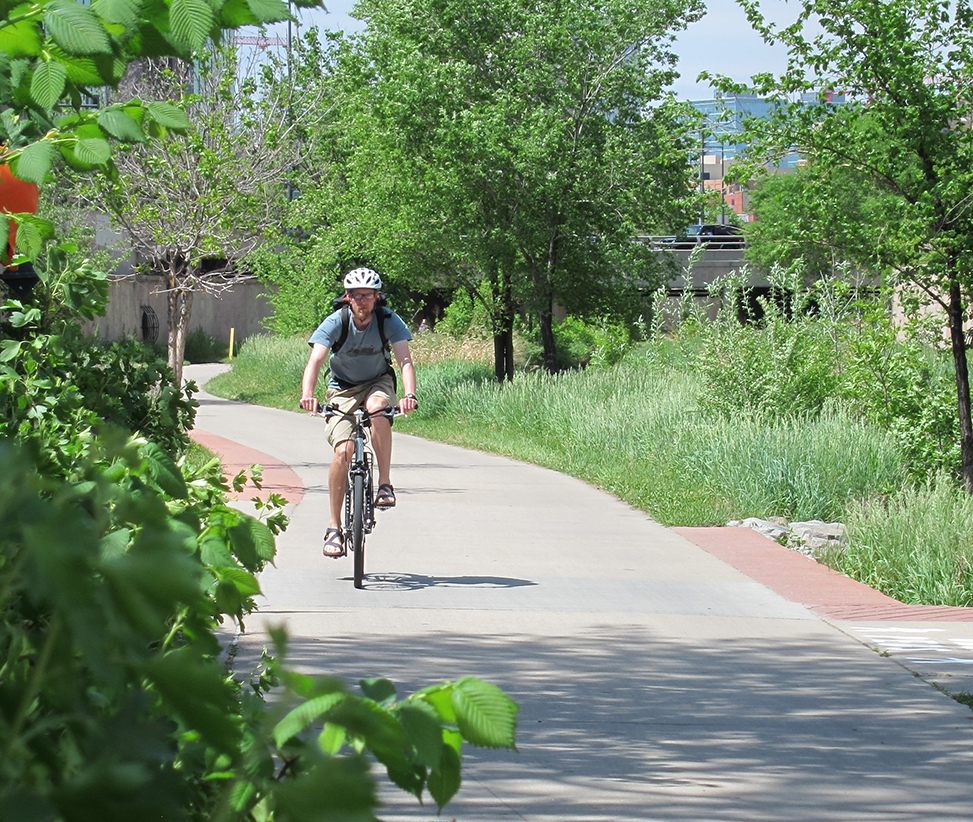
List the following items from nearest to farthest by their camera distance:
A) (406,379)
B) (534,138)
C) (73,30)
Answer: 1. (73,30)
2. (406,379)
3. (534,138)

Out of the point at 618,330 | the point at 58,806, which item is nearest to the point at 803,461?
the point at 58,806

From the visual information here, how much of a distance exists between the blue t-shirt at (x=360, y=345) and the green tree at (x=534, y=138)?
41.9ft

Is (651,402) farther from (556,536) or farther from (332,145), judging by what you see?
(332,145)

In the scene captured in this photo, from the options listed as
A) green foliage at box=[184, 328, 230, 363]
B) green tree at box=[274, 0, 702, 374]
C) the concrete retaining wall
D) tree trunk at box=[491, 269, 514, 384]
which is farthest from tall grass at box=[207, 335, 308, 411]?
green foliage at box=[184, 328, 230, 363]

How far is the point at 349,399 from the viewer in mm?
8438

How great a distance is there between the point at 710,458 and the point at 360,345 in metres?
4.71

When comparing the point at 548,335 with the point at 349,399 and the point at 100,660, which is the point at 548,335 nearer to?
the point at 349,399

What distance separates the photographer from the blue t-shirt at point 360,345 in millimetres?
8312

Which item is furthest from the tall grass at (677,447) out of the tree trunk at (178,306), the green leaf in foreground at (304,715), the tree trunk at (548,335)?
the green leaf in foreground at (304,715)

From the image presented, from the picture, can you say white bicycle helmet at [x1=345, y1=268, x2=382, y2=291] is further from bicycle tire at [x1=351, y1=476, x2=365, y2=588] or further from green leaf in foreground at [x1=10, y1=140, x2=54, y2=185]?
green leaf in foreground at [x1=10, y1=140, x2=54, y2=185]

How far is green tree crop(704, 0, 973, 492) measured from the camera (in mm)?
10688

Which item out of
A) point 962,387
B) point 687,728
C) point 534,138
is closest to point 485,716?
point 687,728

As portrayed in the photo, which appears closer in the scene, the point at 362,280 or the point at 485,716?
the point at 485,716

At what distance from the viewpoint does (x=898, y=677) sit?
600 cm
